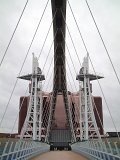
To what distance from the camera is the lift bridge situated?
14.2 meters

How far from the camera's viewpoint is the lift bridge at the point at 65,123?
14170mm

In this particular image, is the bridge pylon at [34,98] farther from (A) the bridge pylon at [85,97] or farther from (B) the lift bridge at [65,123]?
(A) the bridge pylon at [85,97]

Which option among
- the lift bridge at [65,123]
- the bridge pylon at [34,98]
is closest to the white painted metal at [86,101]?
the lift bridge at [65,123]

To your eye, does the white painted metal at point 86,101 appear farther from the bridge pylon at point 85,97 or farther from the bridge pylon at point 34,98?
the bridge pylon at point 34,98

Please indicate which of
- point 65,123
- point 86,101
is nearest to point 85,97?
point 86,101

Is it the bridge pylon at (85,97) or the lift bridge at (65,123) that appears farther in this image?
the bridge pylon at (85,97)

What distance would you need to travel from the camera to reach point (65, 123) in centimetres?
9281

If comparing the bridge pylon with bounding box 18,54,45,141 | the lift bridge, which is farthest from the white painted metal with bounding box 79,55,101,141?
the bridge pylon with bounding box 18,54,45,141

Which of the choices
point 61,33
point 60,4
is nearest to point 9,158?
point 60,4

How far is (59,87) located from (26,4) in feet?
143

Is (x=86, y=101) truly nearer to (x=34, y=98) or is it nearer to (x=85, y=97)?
(x=85, y=97)

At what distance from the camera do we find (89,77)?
57.9 m

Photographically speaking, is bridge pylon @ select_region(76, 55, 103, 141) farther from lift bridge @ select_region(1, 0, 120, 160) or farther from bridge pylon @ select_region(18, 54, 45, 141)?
bridge pylon @ select_region(18, 54, 45, 141)

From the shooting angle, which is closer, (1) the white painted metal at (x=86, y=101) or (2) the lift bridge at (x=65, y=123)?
(2) the lift bridge at (x=65, y=123)
